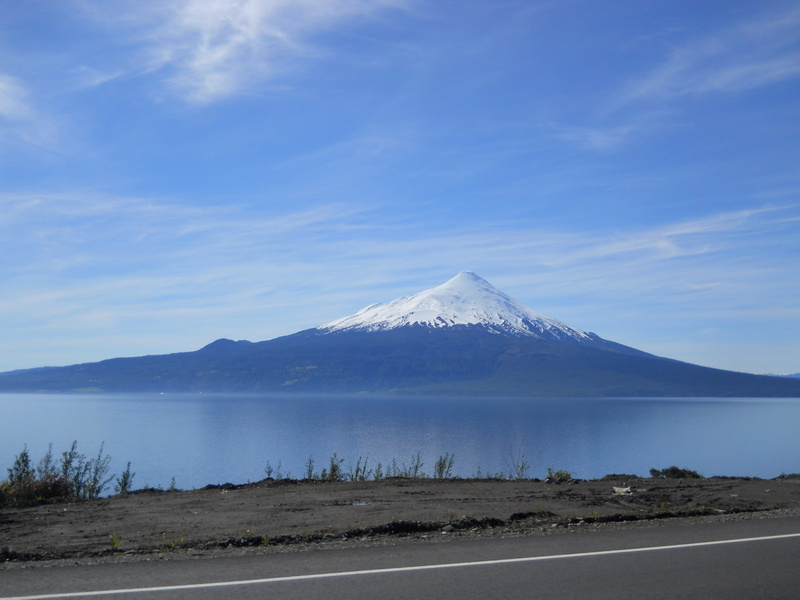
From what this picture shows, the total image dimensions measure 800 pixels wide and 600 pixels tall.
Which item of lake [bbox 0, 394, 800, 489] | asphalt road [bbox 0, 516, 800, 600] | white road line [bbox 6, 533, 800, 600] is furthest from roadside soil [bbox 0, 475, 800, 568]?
lake [bbox 0, 394, 800, 489]

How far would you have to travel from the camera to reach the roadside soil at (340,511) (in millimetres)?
9094

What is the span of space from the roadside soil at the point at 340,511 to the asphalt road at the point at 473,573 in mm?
1029

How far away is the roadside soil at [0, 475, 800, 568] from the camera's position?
909 cm

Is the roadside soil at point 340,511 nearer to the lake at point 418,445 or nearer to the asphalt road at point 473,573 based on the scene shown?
the asphalt road at point 473,573

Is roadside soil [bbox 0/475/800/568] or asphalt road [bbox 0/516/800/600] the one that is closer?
asphalt road [bbox 0/516/800/600]

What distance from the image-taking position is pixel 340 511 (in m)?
11.7

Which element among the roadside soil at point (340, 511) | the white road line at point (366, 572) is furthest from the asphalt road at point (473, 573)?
the roadside soil at point (340, 511)

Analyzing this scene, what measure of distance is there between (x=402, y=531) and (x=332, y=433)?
66.3 m

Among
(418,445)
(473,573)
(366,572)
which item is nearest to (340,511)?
(366,572)

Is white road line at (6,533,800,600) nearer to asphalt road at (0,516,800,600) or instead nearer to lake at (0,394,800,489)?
asphalt road at (0,516,800,600)

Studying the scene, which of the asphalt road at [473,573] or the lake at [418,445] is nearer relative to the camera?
the asphalt road at [473,573]

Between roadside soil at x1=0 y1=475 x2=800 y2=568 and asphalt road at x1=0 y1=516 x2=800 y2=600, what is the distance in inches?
40.5

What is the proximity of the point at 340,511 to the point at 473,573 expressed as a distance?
5.07 metres

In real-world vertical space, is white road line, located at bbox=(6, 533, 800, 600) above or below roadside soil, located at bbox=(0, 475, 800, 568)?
above
